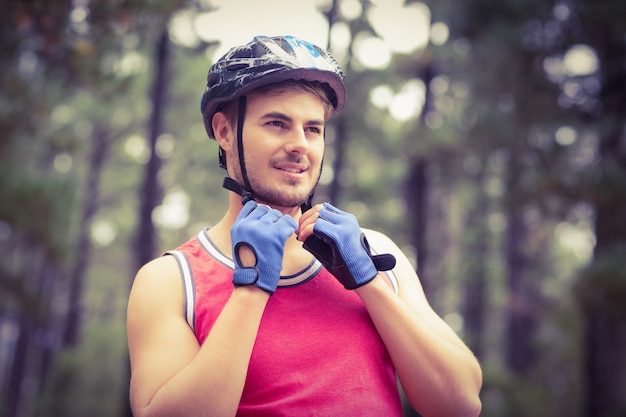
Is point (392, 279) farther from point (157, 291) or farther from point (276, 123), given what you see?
point (157, 291)

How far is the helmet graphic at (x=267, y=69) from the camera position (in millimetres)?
2719

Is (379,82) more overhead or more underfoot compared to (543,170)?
more overhead

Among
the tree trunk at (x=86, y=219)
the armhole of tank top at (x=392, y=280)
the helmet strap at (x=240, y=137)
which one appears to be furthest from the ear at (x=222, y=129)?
the tree trunk at (x=86, y=219)

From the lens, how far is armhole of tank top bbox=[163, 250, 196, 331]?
249cm

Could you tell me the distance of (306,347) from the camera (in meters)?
2.47

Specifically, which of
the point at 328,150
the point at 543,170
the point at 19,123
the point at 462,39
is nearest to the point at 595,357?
the point at 543,170

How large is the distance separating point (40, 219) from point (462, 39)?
37.3ft

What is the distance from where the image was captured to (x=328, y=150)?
18.5 metres

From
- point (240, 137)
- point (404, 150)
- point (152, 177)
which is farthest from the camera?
point (404, 150)

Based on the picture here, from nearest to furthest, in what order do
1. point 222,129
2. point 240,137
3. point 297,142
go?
1. point 297,142
2. point 240,137
3. point 222,129

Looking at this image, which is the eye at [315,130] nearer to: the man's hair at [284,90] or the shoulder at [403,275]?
the man's hair at [284,90]

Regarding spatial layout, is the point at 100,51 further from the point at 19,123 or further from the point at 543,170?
the point at 543,170

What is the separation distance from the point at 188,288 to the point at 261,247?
433mm

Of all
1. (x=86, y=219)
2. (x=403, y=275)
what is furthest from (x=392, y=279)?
(x=86, y=219)
